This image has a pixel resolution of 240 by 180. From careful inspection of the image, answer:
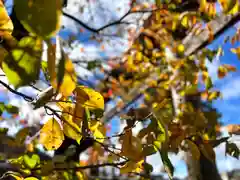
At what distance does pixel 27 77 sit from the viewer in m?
0.20

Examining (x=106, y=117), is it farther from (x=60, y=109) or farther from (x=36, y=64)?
(x=36, y=64)

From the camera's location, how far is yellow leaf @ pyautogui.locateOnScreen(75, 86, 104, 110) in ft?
1.06

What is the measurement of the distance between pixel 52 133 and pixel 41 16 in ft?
0.85

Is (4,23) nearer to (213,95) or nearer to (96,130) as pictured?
(96,130)

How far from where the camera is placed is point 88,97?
0.32m

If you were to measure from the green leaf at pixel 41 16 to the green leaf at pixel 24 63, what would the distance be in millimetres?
25

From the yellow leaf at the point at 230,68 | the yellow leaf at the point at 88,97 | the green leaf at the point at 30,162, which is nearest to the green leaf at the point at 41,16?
the yellow leaf at the point at 88,97

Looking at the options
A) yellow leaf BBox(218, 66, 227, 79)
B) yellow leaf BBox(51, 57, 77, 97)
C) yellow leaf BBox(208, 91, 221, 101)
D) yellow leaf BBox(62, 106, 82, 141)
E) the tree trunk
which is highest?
yellow leaf BBox(218, 66, 227, 79)

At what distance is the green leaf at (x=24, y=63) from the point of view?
20 cm

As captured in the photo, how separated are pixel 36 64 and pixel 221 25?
1419 millimetres

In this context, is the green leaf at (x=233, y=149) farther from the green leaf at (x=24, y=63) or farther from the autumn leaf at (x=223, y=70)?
the autumn leaf at (x=223, y=70)

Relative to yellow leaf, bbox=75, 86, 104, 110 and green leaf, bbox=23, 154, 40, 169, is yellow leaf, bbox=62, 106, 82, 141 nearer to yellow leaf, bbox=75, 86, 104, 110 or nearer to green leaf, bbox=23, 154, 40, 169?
yellow leaf, bbox=75, 86, 104, 110

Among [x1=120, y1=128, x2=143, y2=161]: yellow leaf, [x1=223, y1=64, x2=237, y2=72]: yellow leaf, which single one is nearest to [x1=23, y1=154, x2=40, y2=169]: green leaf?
[x1=120, y1=128, x2=143, y2=161]: yellow leaf

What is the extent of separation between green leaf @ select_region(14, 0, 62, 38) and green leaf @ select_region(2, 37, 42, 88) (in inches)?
1.0
